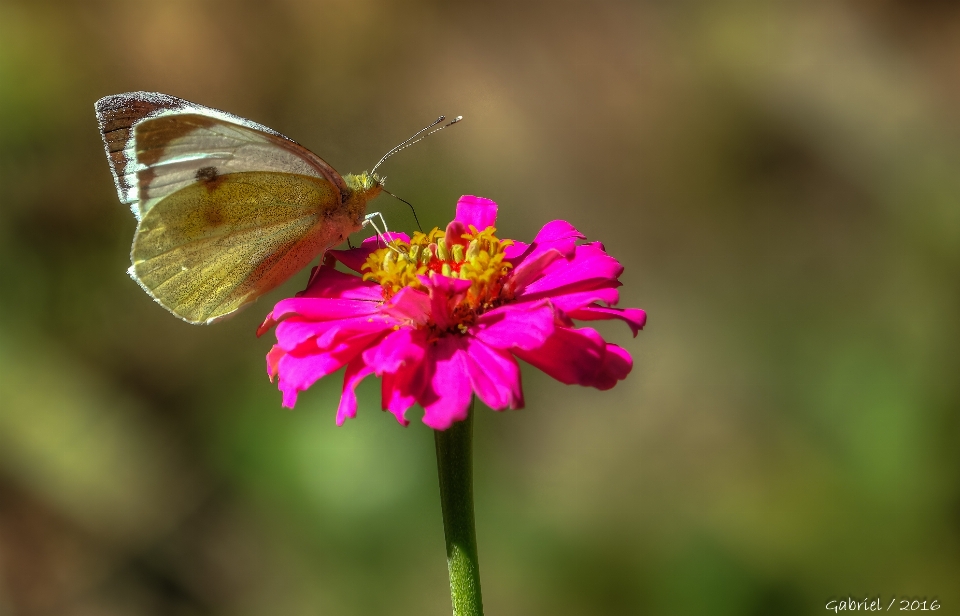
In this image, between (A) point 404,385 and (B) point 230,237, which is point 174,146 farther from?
(A) point 404,385

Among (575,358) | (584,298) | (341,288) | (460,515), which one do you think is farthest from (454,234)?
(460,515)

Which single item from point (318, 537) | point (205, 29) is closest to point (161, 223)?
point (318, 537)

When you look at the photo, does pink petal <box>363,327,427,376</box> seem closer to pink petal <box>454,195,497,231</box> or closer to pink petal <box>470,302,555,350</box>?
pink petal <box>470,302,555,350</box>

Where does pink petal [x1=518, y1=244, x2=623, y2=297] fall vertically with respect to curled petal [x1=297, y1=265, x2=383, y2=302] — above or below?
below

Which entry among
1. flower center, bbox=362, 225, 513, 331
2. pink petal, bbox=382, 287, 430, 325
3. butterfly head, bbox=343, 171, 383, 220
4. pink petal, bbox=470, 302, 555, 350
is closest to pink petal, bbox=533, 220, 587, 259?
flower center, bbox=362, 225, 513, 331

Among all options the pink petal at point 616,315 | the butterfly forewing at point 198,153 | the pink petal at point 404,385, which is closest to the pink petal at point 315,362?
the pink petal at point 404,385
